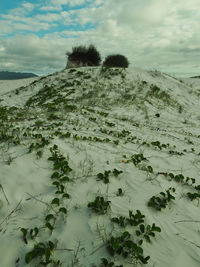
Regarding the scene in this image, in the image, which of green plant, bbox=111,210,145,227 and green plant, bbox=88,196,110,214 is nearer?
green plant, bbox=111,210,145,227

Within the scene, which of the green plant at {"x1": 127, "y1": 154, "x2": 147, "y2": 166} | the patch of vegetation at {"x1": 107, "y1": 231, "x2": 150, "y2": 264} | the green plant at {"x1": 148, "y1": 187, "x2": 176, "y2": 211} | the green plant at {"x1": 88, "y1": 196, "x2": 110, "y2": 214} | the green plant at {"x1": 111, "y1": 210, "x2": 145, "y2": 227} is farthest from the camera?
the green plant at {"x1": 127, "y1": 154, "x2": 147, "y2": 166}

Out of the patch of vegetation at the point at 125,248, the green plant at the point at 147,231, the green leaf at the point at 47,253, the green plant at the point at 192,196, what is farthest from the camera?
the green plant at the point at 192,196

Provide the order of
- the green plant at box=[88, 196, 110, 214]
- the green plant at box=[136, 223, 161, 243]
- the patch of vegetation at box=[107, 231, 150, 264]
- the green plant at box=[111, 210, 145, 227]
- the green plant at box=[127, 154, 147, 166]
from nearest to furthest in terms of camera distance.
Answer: the patch of vegetation at box=[107, 231, 150, 264] < the green plant at box=[136, 223, 161, 243] < the green plant at box=[111, 210, 145, 227] < the green plant at box=[88, 196, 110, 214] < the green plant at box=[127, 154, 147, 166]

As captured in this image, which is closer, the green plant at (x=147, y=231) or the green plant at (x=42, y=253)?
Answer: the green plant at (x=42, y=253)

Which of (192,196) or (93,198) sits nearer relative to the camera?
(93,198)

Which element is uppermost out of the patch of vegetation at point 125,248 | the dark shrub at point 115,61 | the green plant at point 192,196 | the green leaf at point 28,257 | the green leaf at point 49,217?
the dark shrub at point 115,61

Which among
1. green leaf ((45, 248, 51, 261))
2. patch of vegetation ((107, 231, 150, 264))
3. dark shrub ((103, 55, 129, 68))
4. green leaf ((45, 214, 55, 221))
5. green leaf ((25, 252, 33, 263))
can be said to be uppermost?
dark shrub ((103, 55, 129, 68))

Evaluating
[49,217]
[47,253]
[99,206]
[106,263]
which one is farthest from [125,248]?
[49,217]

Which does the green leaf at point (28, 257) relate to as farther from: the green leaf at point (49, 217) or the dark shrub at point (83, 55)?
the dark shrub at point (83, 55)

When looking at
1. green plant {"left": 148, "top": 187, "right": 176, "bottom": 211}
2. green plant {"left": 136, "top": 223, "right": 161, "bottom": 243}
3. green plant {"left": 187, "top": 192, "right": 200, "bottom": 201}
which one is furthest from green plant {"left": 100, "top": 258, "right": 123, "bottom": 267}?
green plant {"left": 187, "top": 192, "right": 200, "bottom": 201}

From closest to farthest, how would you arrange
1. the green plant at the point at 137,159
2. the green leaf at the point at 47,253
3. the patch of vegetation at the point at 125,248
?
the green leaf at the point at 47,253 < the patch of vegetation at the point at 125,248 < the green plant at the point at 137,159

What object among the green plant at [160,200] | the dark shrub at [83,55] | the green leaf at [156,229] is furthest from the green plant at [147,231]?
Result: the dark shrub at [83,55]

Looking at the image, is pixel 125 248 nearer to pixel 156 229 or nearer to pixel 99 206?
pixel 156 229

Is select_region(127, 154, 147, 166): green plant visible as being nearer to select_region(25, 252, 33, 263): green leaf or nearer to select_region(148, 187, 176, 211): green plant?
select_region(148, 187, 176, 211): green plant
